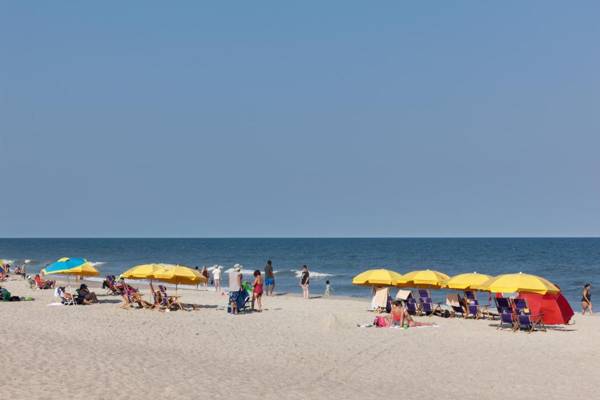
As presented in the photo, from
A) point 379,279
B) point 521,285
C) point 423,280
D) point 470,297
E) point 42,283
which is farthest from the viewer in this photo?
point 42,283

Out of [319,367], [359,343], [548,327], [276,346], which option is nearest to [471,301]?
[548,327]

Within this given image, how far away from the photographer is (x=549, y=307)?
18.1 metres

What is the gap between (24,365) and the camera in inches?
425

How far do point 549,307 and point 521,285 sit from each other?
1923 millimetres

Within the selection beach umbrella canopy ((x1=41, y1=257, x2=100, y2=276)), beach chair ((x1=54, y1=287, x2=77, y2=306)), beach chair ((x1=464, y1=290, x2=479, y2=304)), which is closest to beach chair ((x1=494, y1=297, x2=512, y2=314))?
beach chair ((x1=464, y1=290, x2=479, y2=304))

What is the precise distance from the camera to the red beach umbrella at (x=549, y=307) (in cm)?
1797

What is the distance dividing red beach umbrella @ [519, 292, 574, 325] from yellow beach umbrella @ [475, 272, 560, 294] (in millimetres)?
1058

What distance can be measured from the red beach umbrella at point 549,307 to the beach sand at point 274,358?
57cm

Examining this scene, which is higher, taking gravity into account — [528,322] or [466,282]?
[466,282]

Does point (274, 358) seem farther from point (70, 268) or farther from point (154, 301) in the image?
point (70, 268)

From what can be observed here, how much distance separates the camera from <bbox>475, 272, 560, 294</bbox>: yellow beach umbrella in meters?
16.7

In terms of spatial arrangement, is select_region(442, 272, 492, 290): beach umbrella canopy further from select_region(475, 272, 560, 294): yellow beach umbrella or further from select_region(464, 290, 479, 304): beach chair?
select_region(475, 272, 560, 294): yellow beach umbrella

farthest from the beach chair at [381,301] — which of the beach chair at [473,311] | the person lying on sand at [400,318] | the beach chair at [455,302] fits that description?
the person lying on sand at [400,318]

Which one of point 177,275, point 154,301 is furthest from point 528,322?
point 154,301
